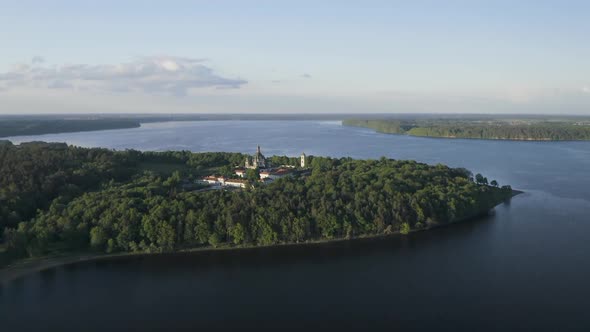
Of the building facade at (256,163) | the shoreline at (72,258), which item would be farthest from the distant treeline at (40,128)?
the shoreline at (72,258)

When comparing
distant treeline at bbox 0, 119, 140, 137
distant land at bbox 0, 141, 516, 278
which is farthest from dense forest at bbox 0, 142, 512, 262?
distant treeline at bbox 0, 119, 140, 137

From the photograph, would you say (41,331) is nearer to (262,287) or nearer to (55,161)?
(262,287)

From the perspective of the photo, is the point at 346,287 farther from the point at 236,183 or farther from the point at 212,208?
the point at 236,183

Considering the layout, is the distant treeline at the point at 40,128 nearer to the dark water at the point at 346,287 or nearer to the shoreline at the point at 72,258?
the shoreline at the point at 72,258

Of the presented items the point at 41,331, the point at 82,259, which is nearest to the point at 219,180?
the point at 82,259

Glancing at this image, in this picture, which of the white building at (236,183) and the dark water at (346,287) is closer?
the dark water at (346,287)

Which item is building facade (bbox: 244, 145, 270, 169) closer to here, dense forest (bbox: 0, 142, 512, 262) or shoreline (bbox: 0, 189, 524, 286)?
dense forest (bbox: 0, 142, 512, 262)
